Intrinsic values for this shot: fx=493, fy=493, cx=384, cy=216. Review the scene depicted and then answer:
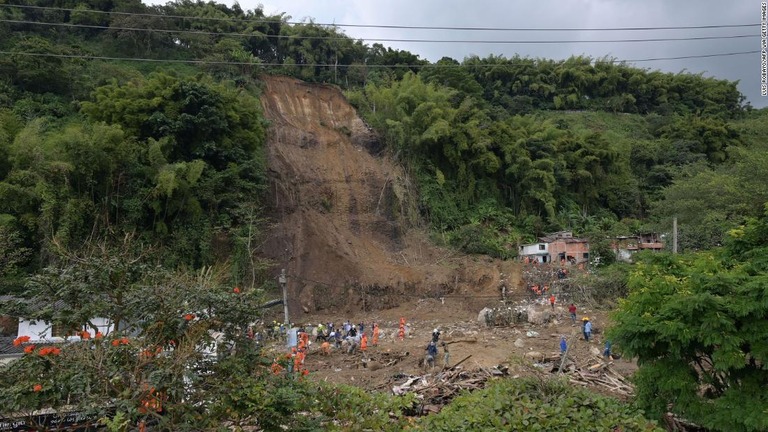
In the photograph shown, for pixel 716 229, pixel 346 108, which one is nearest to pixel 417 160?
pixel 346 108

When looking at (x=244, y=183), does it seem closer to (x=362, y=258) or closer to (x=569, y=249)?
(x=362, y=258)

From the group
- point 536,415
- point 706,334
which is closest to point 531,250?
point 706,334

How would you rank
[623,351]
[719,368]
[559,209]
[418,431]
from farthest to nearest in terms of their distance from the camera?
[559,209]
[623,351]
[719,368]
[418,431]

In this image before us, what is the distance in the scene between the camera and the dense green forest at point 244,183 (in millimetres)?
5531

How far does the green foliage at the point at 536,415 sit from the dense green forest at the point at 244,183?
0.07 metres

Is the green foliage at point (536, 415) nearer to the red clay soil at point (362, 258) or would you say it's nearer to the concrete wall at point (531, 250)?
the red clay soil at point (362, 258)

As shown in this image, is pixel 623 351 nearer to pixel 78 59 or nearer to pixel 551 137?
pixel 551 137

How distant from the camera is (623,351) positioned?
23.5 ft

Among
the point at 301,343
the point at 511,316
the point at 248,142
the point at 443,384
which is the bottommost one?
the point at 301,343

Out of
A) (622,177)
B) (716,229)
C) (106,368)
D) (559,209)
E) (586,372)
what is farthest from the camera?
(622,177)

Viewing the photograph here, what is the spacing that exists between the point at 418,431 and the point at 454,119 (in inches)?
1014

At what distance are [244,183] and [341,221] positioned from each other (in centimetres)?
607

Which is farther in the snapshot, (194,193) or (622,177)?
(622,177)

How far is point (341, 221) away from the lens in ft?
87.6
